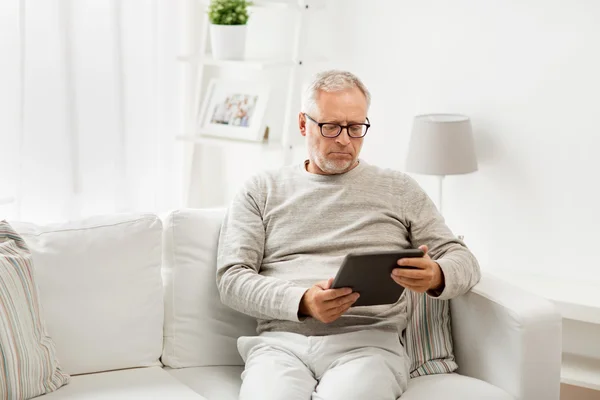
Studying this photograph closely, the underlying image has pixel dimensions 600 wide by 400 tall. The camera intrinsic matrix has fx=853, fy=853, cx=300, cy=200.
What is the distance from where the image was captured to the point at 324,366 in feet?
6.94

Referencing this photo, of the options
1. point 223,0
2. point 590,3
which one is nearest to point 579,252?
point 590,3

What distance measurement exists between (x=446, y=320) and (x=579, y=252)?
0.92 metres

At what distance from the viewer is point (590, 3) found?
2861mm

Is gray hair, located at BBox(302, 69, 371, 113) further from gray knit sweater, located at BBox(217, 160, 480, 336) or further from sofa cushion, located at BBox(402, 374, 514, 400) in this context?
sofa cushion, located at BBox(402, 374, 514, 400)

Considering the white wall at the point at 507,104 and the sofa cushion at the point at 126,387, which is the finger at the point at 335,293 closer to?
the sofa cushion at the point at 126,387

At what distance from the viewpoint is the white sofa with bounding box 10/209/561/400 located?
207cm

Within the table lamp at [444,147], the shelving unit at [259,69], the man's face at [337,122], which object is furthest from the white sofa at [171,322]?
the shelving unit at [259,69]

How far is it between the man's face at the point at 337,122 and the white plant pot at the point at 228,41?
1288 mm

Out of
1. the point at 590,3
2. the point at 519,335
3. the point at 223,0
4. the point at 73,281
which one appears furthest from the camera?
the point at 223,0

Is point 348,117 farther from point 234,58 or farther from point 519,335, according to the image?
point 234,58

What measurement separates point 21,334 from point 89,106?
1.57 metres

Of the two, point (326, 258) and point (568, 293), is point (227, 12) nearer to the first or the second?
point (326, 258)

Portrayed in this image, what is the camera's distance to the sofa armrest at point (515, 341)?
2.04 metres

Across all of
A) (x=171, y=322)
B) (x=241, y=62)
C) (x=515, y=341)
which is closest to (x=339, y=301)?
(x=515, y=341)
